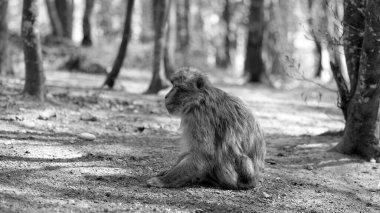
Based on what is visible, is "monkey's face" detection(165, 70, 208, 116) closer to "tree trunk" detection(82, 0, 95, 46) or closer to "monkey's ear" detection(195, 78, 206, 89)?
"monkey's ear" detection(195, 78, 206, 89)

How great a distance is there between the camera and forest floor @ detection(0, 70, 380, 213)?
4984mm

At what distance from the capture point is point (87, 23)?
20.7m

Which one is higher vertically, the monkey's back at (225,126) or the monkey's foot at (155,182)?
the monkey's back at (225,126)

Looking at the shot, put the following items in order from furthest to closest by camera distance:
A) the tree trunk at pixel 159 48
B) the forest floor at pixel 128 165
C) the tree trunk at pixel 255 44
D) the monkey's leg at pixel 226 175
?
the tree trunk at pixel 255 44 → the tree trunk at pixel 159 48 → the monkey's leg at pixel 226 175 → the forest floor at pixel 128 165

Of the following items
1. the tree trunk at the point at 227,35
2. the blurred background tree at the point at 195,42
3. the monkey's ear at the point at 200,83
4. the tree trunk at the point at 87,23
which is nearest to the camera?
the monkey's ear at the point at 200,83

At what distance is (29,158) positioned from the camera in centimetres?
590

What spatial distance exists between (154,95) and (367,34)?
6150 mm

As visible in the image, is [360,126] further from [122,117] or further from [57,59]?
[57,59]

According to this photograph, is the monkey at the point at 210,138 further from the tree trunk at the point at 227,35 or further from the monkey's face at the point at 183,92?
the tree trunk at the point at 227,35

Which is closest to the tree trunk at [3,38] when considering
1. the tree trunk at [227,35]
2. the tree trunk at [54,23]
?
the tree trunk at [54,23]

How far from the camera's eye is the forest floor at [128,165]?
4984mm

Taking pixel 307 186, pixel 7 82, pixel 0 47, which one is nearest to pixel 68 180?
pixel 307 186

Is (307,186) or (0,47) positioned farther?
(0,47)

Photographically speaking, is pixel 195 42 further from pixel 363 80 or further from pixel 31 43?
pixel 363 80
